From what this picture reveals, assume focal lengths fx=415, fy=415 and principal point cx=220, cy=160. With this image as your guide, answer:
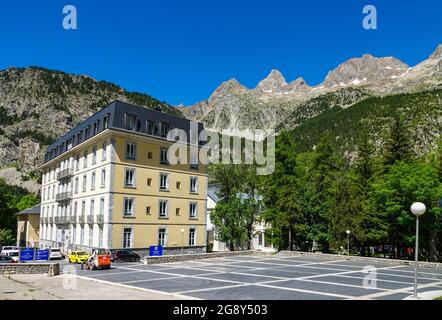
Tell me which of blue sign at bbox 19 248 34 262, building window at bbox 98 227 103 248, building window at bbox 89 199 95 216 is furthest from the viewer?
building window at bbox 89 199 95 216

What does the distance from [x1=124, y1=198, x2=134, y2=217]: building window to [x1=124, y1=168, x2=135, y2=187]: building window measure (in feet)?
5.33

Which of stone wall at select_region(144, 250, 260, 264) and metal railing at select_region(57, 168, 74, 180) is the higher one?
metal railing at select_region(57, 168, 74, 180)

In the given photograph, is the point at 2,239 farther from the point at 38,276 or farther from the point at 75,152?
the point at 38,276

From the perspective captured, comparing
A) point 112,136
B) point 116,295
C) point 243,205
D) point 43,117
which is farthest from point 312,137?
point 116,295

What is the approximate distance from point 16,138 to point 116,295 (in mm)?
186356

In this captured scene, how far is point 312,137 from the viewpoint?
604ft

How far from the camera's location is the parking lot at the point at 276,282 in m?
19.8

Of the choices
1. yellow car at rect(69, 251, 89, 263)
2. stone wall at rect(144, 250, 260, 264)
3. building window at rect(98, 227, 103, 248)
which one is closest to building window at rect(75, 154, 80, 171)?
building window at rect(98, 227, 103, 248)

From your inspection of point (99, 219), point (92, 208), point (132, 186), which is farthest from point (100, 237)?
point (132, 186)

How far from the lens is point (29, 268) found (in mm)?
28562

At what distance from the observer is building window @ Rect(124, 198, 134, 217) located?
146 ft

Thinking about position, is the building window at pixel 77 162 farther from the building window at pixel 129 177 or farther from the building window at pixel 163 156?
the building window at pixel 163 156

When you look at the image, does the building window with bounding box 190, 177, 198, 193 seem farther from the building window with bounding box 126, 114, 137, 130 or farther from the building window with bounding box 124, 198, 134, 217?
the building window with bounding box 126, 114, 137, 130

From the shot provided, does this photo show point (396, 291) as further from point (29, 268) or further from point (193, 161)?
point (193, 161)
